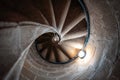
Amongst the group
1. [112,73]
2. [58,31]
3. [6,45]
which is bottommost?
[112,73]

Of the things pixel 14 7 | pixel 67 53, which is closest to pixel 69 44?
pixel 67 53

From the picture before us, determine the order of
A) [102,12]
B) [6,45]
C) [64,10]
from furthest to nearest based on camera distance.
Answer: [64,10], [102,12], [6,45]

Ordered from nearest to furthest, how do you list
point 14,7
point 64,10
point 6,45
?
1. point 6,45
2. point 14,7
3. point 64,10

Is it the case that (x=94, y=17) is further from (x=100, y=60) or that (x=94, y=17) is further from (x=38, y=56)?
(x=38, y=56)

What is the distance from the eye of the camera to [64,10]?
4.15 meters

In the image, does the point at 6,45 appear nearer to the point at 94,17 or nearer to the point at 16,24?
the point at 16,24

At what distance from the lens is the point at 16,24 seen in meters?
2.06

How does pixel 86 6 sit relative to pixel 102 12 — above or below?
above

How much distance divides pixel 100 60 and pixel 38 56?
2265 millimetres

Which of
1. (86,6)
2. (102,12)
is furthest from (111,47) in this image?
(86,6)

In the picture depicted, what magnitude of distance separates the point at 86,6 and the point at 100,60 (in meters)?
1.00

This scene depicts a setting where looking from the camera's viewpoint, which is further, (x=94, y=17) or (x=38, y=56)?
(x=38, y=56)

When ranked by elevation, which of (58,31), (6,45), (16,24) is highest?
(58,31)

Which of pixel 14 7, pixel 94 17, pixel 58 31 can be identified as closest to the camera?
pixel 14 7
